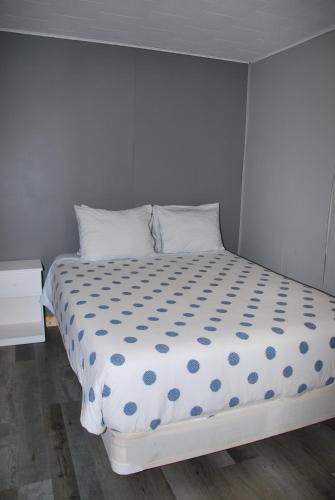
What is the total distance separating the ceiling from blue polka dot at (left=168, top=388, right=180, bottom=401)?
83.4 inches

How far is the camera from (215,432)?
1.75 m

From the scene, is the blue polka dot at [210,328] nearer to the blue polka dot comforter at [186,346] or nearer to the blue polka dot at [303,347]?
the blue polka dot comforter at [186,346]

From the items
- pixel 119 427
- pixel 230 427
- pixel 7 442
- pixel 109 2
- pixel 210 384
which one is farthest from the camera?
pixel 109 2

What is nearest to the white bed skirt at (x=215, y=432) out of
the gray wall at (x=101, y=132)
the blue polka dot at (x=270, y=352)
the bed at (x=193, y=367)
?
the bed at (x=193, y=367)

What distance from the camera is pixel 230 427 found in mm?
1770

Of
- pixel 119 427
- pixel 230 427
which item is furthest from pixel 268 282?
pixel 119 427

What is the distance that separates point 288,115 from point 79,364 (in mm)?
2474

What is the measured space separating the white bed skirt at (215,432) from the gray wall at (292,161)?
3.69ft

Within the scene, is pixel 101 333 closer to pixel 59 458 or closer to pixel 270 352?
pixel 59 458

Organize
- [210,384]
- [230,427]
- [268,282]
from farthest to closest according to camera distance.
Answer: [268,282] < [230,427] < [210,384]

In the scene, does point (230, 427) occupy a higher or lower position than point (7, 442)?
higher

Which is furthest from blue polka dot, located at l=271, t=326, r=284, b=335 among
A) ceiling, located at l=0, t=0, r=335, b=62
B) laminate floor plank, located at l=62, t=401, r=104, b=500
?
ceiling, located at l=0, t=0, r=335, b=62

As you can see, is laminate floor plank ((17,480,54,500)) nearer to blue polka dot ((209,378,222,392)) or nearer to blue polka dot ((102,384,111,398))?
blue polka dot ((102,384,111,398))

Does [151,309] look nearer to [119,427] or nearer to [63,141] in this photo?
[119,427]
